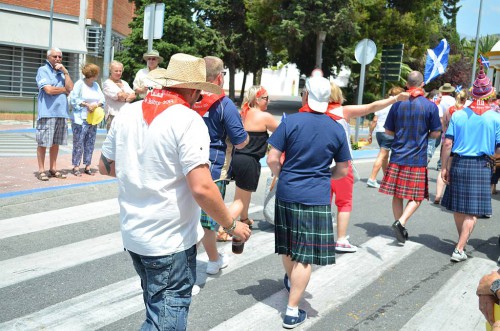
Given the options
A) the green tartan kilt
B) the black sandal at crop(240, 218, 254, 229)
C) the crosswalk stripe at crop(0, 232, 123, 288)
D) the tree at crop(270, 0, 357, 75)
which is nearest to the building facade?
the tree at crop(270, 0, 357, 75)

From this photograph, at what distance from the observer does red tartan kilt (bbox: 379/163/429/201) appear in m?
6.56

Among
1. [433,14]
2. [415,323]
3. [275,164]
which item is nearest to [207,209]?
[275,164]

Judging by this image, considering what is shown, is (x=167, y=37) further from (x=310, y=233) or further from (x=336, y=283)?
(x=310, y=233)

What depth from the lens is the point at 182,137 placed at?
2801 millimetres

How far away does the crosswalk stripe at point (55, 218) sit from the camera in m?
6.19

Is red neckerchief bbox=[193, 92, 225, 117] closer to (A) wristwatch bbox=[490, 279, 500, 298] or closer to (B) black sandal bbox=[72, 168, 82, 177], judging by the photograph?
(A) wristwatch bbox=[490, 279, 500, 298]

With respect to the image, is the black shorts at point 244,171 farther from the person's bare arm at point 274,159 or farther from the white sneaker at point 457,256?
the white sneaker at point 457,256

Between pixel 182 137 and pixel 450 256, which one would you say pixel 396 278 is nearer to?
pixel 450 256

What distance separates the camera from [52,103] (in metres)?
8.41

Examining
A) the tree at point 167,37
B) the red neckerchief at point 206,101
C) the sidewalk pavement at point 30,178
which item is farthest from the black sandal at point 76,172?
the tree at point 167,37

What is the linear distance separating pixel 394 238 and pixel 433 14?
33421mm

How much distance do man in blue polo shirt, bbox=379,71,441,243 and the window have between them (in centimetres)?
2194

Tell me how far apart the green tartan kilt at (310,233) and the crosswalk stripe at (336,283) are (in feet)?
1.77

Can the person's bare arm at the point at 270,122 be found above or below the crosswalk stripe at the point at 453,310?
above
